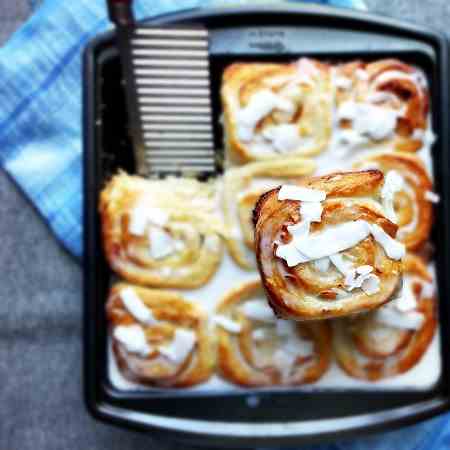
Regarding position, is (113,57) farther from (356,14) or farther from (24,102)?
(356,14)

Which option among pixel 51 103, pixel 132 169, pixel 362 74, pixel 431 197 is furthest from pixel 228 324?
pixel 51 103

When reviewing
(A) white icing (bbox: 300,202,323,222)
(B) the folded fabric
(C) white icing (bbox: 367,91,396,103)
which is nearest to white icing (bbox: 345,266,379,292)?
(A) white icing (bbox: 300,202,323,222)

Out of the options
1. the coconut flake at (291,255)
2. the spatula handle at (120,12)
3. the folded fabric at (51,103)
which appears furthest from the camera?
the folded fabric at (51,103)

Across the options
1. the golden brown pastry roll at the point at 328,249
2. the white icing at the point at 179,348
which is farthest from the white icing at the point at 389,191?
the white icing at the point at 179,348

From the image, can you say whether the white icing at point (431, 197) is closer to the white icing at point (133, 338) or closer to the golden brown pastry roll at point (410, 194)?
the golden brown pastry roll at point (410, 194)

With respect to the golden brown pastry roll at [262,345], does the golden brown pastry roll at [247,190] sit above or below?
above

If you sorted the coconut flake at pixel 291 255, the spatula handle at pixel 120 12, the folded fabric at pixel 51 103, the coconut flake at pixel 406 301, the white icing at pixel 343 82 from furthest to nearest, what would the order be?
1. the folded fabric at pixel 51 103
2. the white icing at pixel 343 82
3. the coconut flake at pixel 406 301
4. the spatula handle at pixel 120 12
5. the coconut flake at pixel 291 255

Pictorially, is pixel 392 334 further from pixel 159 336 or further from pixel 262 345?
pixel 159 336

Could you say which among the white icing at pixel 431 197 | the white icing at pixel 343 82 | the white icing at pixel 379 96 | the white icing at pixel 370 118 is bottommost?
the white icing at pixel 431 197
